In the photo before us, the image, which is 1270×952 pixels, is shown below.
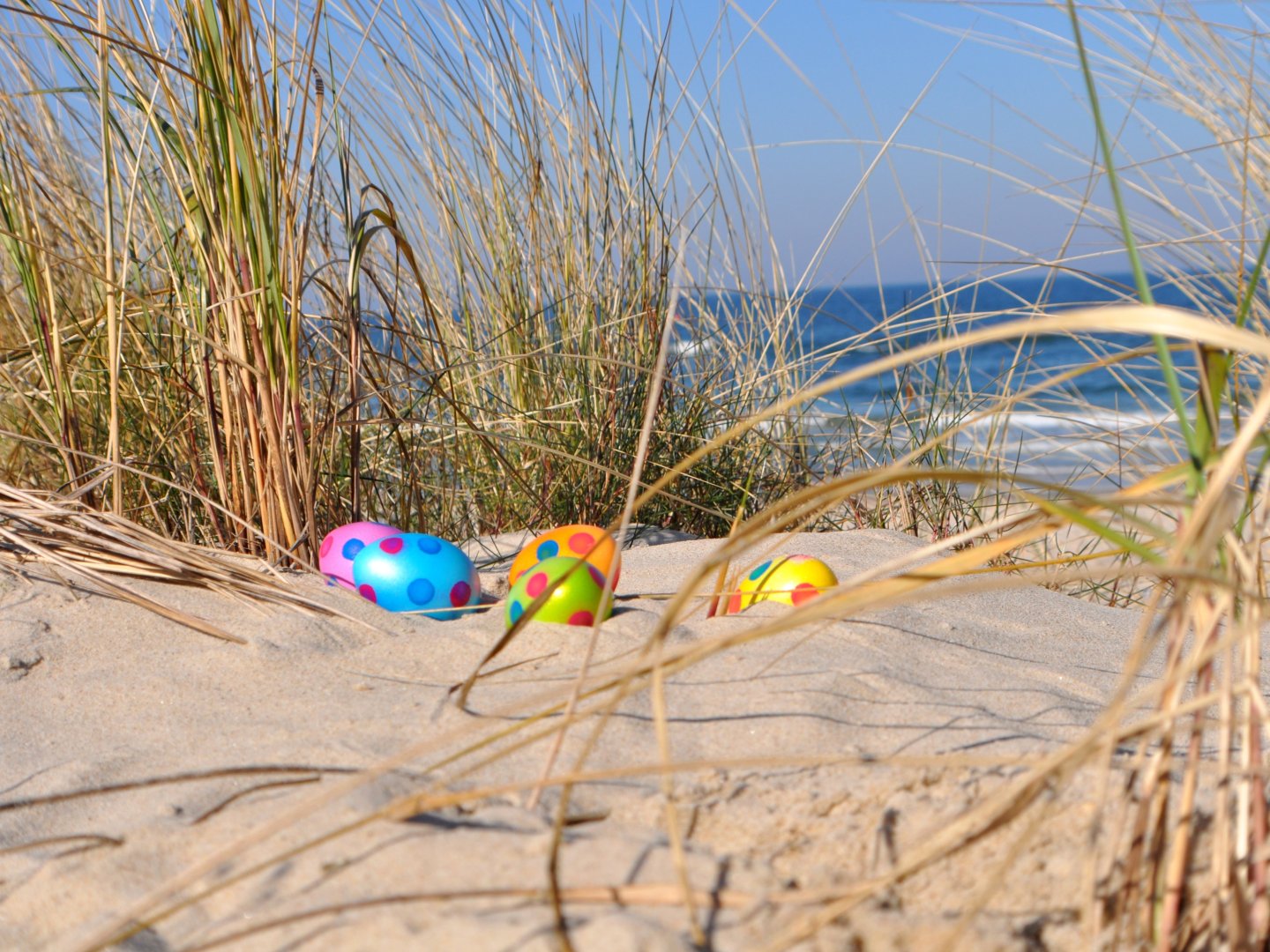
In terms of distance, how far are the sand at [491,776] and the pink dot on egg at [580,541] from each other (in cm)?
25

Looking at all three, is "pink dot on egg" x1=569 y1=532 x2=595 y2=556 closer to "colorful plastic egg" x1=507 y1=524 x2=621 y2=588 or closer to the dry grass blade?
"colorful plastic egg" x1=507 y1=524 x2=621 y2=588

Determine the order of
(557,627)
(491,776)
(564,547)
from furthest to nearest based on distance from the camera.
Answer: (564,547) → (557,627) → (491,776)

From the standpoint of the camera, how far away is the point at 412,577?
214 cm

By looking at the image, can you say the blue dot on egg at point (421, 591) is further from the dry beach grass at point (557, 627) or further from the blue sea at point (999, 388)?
the blue sea at point (999, 388)

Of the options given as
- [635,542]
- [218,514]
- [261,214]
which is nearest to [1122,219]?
[261,214]

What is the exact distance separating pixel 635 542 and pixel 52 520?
1.59 meters

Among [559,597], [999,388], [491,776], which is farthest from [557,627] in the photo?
[999,388]

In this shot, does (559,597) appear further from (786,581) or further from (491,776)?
(491,776)

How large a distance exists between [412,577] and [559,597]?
34cm

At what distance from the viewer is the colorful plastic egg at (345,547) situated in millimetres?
2238

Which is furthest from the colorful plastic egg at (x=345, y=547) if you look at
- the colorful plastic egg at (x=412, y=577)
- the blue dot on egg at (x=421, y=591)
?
the blue dot on egg at (x=421, y=591)

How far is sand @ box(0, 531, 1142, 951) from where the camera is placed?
0.92 meters

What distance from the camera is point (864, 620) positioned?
1.90 metres

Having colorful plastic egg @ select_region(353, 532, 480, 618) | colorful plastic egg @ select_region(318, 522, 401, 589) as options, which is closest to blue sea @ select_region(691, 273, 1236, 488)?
colorful plastic egg @ select_region(353, 532, 480, 618)
